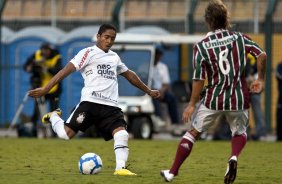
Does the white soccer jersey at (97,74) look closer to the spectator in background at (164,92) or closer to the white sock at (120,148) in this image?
the white sock at (120,148)

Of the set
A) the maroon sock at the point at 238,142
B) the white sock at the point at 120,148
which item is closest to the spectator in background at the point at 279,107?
the white sock at the point at 120,148

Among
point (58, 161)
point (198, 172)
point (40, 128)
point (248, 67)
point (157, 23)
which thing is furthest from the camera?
point (157, 23)

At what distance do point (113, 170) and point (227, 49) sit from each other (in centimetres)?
298

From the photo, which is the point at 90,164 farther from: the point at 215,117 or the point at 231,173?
the point at 231,173

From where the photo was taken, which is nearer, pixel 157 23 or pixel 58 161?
pixel 58 161

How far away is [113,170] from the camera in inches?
533

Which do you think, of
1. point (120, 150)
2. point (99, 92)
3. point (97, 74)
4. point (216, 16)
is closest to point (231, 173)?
point (216, 16)

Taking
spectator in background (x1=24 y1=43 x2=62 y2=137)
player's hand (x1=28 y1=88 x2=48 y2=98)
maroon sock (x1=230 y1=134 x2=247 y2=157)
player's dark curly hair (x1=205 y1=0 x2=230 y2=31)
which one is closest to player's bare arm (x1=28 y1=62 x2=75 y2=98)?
player's hand (x1=28 y1=88 x2=48 y2=98)

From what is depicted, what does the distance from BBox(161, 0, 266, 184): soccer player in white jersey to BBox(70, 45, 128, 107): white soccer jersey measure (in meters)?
1.82

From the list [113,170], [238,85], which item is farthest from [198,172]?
[238,85]

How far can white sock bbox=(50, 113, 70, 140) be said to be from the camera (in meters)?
13.0

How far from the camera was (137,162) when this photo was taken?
1526 cm

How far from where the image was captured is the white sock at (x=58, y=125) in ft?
42.7

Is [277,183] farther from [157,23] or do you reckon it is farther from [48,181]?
[157,23]
